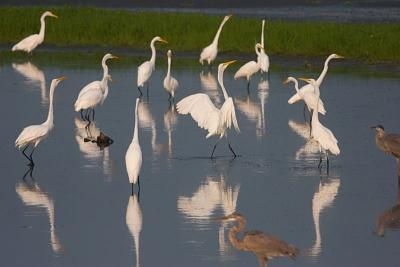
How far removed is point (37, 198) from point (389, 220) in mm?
3965

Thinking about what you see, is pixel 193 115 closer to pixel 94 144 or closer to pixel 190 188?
pixel 94 144

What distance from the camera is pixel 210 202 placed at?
40.5ft

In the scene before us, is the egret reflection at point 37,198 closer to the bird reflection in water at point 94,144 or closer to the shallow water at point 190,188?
the shallow water at point 190,188

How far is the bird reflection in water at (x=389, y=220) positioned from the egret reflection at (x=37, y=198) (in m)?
3.30

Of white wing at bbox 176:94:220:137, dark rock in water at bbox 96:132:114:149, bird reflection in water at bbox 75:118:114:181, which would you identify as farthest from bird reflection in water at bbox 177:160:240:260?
dark rock in water at bbox 96:132:114:149

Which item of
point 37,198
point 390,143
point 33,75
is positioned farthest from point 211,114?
point 33,75

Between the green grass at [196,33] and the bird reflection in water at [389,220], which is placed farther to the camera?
the green grass at [196,33]

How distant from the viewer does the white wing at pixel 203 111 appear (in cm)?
1541

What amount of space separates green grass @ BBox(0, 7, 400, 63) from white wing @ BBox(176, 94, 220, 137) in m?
9.74

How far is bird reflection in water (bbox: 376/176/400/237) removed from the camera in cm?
1127

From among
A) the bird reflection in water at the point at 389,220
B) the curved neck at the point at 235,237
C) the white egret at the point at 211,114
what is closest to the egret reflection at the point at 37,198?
the curved neck at the point at 235,237

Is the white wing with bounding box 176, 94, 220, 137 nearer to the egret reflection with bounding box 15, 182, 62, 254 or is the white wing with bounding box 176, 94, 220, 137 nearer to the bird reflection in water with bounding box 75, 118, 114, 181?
the bird reflection in water with bounding box 75, 118, 114, 181

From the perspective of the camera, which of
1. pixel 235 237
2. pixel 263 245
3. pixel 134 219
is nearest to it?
pixel 263 245

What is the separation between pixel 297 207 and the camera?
12.1 metres
